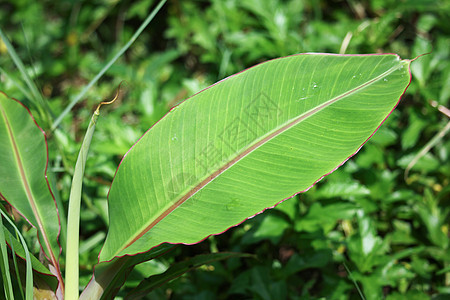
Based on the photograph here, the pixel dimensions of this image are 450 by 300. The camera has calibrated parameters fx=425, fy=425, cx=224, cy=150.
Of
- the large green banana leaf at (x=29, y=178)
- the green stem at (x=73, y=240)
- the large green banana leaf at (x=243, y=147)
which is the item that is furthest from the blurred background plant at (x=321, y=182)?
the large green banana leaf at (x=243, y=147)

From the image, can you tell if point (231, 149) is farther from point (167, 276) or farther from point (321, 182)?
point (321, 182)

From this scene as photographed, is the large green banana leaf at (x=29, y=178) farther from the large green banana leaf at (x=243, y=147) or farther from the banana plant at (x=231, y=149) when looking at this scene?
the large green banana leaf at (x=243, y=147)

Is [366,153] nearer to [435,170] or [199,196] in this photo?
[435,170]

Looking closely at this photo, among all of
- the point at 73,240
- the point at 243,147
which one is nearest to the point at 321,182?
the point at 243,147

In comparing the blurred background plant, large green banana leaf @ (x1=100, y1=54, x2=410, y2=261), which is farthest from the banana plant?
the blurred background plant

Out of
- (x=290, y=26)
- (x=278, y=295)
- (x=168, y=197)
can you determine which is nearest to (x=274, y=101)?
(x=168, y=197)

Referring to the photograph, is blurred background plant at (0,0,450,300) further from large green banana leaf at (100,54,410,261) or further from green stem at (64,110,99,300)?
large green banana leaf at (100,54,410,261)
